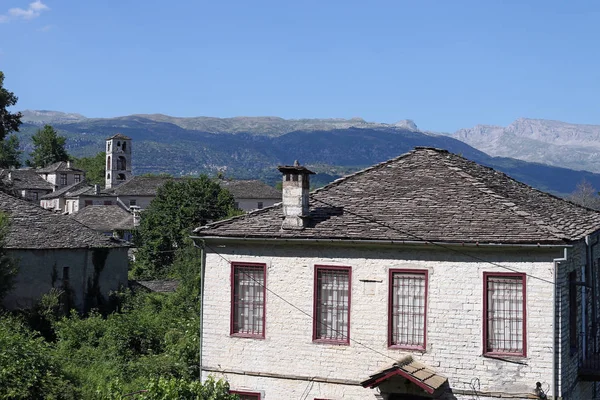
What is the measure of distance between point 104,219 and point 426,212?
82.1m

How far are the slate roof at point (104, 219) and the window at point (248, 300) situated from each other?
75521mm

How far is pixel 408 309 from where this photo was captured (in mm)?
20344

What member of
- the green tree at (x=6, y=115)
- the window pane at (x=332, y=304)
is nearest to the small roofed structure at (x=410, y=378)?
the window pane at (x=332, y=304)

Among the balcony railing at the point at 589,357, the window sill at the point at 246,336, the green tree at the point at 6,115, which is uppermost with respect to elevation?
the green tree at the point at 6,115

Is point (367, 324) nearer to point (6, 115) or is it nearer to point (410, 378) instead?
point (410, 378)

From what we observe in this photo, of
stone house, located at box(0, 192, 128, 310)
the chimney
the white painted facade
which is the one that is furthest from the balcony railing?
stone house, located at box(0, 192, 128, 310)

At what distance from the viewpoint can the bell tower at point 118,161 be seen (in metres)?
157

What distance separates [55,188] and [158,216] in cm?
7092

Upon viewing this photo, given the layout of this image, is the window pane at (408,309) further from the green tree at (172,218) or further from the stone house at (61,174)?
the stone house at (61,174)

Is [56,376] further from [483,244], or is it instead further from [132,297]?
[132,297]

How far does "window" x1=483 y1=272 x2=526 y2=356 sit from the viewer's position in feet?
63.2

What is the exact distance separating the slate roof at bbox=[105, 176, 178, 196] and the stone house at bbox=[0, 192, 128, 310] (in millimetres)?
95474

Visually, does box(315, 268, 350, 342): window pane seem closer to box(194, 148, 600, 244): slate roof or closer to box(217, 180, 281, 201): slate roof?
box(194, 148, 600, 244): slate roof

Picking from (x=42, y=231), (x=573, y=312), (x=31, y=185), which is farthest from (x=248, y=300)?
(x=31, y=185)
